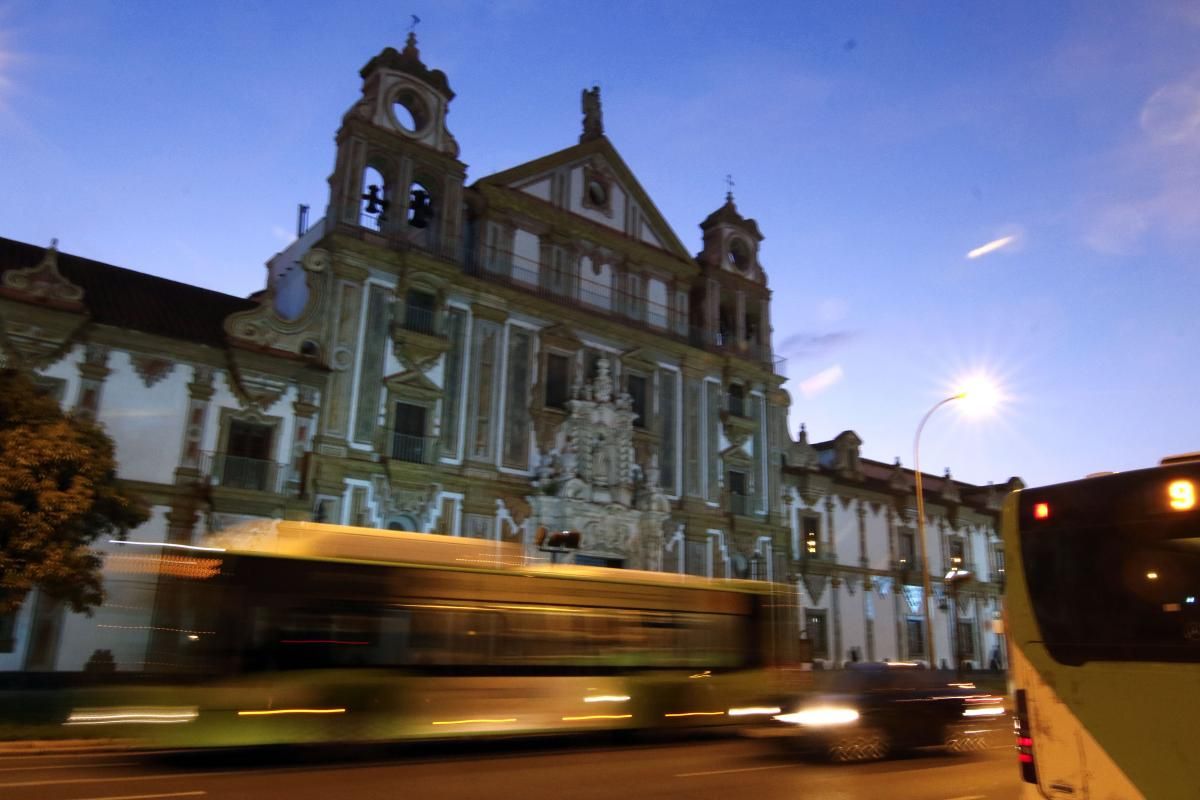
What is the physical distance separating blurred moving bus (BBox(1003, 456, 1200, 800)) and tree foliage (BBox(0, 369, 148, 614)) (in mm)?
16538

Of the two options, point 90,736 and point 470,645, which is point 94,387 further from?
point 470,645

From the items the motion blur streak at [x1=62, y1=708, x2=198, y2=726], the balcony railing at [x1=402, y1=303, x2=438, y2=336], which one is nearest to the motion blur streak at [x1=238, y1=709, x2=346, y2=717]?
the motion blur streak at [x1=62, y1=708, x2=198, y2=726]

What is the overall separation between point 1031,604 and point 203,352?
2443 cm

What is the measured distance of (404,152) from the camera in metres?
31.6

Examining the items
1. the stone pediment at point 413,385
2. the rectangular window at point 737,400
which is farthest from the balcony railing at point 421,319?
the rectangular window at point 737,400

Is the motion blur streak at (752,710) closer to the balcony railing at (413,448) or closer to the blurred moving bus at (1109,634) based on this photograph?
the blurred moving bus at (1109,634)

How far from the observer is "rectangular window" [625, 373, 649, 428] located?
35.4 m

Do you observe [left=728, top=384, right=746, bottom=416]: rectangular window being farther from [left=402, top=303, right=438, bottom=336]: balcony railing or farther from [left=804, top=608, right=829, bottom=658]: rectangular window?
[left=402, top=303, right=438, bottom=336]: balcony railing

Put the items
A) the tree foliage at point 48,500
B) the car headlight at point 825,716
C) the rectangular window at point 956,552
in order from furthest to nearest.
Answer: the rectangular window at point 956,552, the tree foliage at point 48,500, the car headlight at point 825,716

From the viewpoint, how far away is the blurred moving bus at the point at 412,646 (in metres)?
11.4

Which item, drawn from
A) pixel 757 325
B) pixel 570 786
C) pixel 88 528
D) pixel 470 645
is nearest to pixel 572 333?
pixel 757 325

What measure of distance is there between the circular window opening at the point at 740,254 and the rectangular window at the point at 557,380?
508 inches

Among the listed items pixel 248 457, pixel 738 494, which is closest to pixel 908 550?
pixel 738 494

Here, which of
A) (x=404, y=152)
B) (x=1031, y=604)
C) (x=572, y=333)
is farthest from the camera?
(x=572, y=333)
